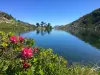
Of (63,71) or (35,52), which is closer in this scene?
(35,52)

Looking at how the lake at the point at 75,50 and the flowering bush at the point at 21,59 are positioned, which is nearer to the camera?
the flowering bush at the point at 21,59

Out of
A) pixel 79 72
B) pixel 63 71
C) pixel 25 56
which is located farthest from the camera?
pixel 79 72

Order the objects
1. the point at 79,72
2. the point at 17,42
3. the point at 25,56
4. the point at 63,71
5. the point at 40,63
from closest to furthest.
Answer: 1. the point at 25,56
2. the point at 17,42
3. the point at 40,63
4. the point at 63,71
5. the point at 79,72

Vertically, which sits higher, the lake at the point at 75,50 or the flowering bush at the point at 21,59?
the flowering bush at the point at 21,59

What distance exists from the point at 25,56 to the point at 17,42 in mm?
1455

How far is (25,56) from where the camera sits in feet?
25.7

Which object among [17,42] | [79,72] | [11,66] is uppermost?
[17,42]

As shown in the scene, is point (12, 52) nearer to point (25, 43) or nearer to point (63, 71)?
point (25, 43)

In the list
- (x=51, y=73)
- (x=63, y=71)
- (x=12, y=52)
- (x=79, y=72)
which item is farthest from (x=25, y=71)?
(x=79, y=72)

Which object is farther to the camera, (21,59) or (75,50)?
(75,50)

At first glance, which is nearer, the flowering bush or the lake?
the flowering bush

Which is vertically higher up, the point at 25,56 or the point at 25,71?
the point at 25,56

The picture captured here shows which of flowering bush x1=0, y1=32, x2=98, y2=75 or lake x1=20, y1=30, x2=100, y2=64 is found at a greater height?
flowering bush x1=0, y1=32, x2=98, y2=75

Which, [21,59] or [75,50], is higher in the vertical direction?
[21,59]
